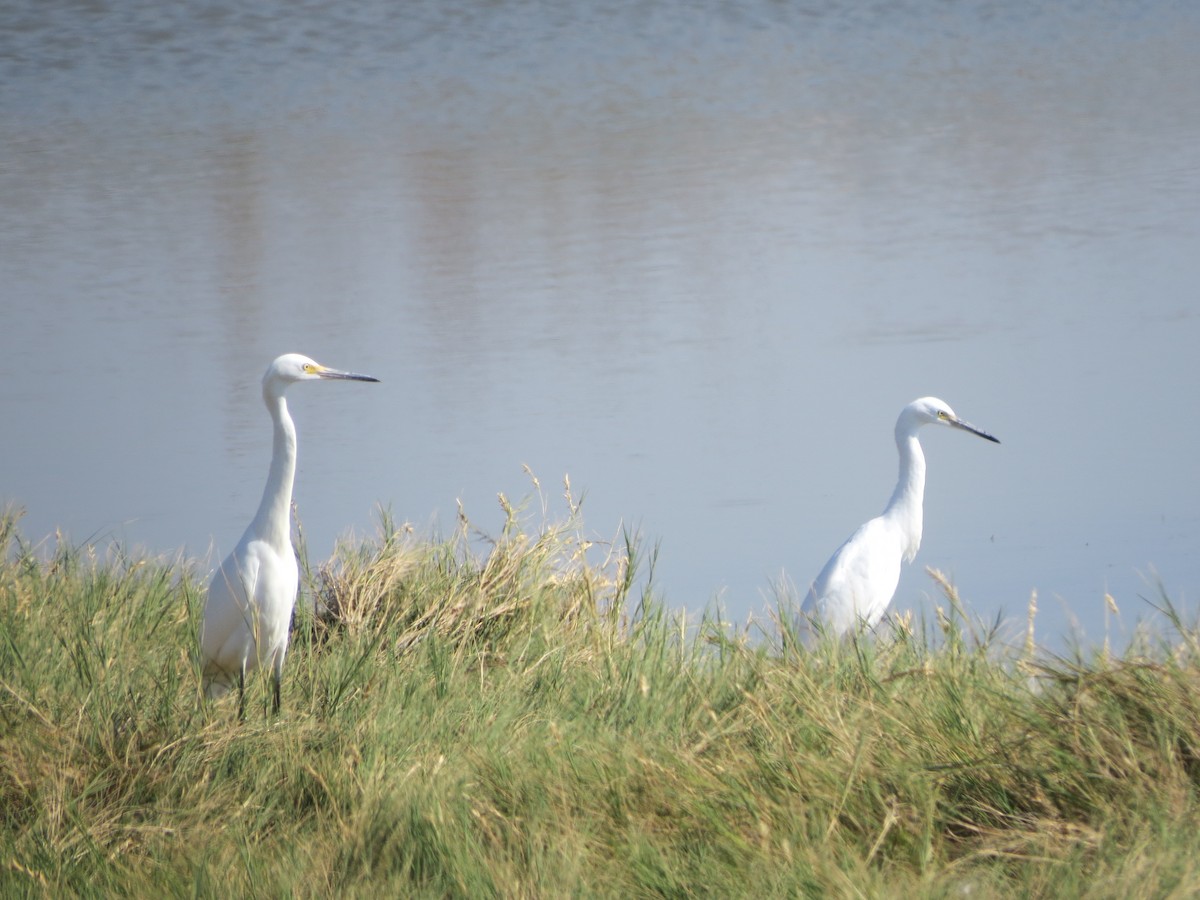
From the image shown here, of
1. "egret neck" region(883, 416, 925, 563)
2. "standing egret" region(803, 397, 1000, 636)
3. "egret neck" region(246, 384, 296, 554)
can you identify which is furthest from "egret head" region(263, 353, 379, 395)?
Answer: "egret neck" region(883, 416, 925, 563)

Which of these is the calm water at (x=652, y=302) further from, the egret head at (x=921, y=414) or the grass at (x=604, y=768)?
the grass at (x=604, y=768)

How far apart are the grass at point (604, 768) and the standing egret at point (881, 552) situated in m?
0.75

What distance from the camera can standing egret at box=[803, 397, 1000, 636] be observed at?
456cm

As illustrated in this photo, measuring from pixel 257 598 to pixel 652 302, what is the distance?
16.8ft

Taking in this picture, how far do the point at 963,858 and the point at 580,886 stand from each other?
58 centimetres

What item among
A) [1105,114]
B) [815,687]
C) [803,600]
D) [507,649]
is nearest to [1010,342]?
[803,600]

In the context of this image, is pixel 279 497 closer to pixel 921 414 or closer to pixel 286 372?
pixel 286 372

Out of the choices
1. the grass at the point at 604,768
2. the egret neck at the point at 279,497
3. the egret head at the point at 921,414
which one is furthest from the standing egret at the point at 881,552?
the egret neck at the point at 279,497

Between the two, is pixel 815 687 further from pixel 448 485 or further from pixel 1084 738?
pixel 448 485

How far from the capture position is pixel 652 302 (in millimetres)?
8516

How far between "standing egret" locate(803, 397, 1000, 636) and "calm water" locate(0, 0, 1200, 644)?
0.15 metres

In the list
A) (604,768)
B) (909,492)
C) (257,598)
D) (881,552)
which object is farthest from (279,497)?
(909,492)

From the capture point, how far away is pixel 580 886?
8.36 ft

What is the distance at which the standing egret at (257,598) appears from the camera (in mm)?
3619
